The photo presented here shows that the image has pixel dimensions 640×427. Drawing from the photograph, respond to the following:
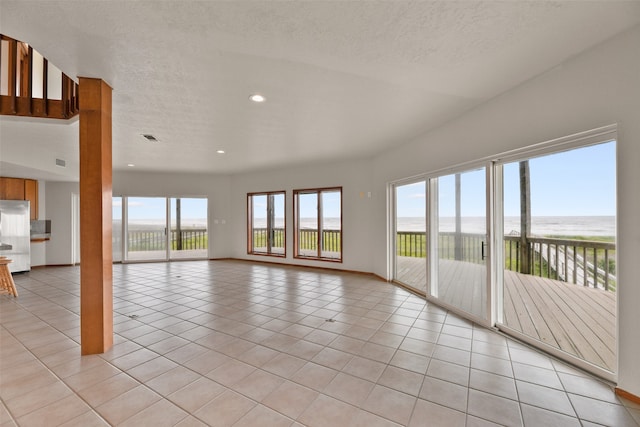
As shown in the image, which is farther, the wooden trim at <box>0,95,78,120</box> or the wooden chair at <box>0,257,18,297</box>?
the wooden chair at <box>0,257,18,297</box>

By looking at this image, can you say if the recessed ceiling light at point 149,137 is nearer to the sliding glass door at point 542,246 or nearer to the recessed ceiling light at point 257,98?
the recessed ceiling light at point 257,98

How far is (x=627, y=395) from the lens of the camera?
192 cm

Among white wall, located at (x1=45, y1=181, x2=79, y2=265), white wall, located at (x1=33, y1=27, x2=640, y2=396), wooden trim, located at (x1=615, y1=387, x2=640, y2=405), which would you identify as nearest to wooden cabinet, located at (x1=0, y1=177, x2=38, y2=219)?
white wall, located at (x1=45, y1=181, x2=79, y2=265)

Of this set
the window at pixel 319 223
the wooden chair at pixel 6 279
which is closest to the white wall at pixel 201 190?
the window at pixel 319 223

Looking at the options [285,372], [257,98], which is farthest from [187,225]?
[285,372]

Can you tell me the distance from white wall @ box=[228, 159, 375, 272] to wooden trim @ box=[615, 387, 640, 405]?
13.9 feet

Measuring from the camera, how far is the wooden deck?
238 centimetres

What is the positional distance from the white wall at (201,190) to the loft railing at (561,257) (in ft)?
21.9

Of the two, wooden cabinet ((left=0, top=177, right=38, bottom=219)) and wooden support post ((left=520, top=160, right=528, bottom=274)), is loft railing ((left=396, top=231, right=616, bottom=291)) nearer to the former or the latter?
wooden support post ((left=520, top=160, right=528, bottom=274))

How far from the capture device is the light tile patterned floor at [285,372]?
179 centimetres

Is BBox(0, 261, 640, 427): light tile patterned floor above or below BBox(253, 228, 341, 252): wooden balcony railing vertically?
below

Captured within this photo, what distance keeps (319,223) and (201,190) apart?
383cm

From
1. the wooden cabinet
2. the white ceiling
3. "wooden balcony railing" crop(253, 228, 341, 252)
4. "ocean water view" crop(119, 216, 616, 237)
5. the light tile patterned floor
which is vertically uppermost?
the white ceiling

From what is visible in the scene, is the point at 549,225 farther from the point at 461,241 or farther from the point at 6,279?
the point at 6,279
